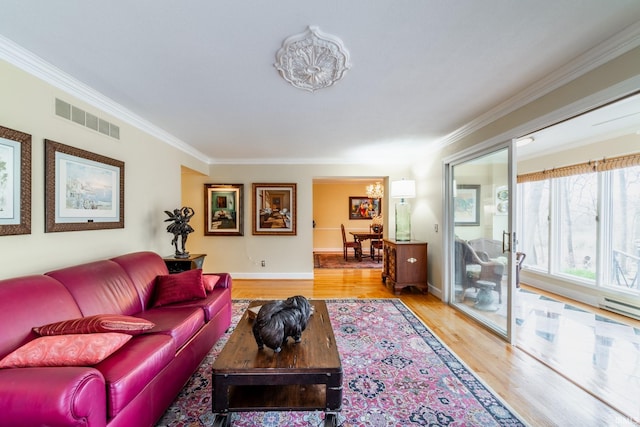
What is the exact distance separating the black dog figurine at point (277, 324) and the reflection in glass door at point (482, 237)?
2.32 metres

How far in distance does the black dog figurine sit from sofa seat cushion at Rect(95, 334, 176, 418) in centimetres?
58

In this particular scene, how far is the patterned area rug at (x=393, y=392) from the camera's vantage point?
1664mm

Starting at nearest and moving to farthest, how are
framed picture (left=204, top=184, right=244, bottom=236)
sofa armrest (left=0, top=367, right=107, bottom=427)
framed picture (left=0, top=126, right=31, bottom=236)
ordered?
sofa armrest (left=0, top=367, right=107, bottom=427), framed picture (left=0, top=126, right=31, bottom=236), framed picture (left=204, top=184, right=244, bottom=236)

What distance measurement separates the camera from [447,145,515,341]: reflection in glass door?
281cm

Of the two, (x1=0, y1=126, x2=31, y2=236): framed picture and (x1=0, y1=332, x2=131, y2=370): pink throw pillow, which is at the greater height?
(x1=0, y1=126, x2=31, y2=236): framed picture

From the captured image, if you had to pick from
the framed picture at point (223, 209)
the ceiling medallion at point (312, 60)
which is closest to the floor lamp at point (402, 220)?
the ceiling medallion at point (312, 60)

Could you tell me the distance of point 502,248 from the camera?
281 cm

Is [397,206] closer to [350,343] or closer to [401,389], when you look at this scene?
[350,343]

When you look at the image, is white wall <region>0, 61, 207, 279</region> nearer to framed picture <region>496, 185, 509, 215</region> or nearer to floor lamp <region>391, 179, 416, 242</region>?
floor lamp <region>391, 179, 416, 242</region>

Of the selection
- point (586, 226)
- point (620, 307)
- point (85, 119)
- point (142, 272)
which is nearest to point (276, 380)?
point (142, 272)

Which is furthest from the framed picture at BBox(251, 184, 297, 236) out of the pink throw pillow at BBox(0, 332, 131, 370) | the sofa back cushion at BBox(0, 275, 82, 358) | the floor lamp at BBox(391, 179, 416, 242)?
the pink throw pillow at BBox(0, 332, 131, 370)

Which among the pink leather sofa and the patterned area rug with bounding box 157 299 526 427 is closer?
the pink leather sofa

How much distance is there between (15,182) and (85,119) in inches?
35.2

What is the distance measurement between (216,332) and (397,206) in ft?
11.7
